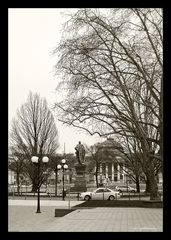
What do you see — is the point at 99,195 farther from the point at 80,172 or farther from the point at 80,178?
the point at 80,178

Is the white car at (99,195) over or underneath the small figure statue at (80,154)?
underneath

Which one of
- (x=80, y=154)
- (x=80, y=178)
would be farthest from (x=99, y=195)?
(x=80, y=154)

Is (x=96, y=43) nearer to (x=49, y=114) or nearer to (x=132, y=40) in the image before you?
(x=132, y=40)

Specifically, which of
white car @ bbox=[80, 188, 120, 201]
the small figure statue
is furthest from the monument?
white car @ bbox=[80, 188, 120, 201]

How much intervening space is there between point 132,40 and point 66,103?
5.59 m

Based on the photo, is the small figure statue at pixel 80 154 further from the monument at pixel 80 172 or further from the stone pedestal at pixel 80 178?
the stone pedestal at pixel 80 178

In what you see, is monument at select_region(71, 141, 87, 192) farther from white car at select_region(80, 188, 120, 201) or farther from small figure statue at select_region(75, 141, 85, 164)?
white car at select_region(80, 188, 120, 201)

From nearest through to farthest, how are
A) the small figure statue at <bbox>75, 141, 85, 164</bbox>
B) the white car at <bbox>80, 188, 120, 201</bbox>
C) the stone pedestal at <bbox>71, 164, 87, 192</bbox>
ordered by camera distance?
1. the white car at <bbox>80, 188, 120, 201</bbox>
2. the stone pedestal at <bbox>71, 164, 87, 192</bbox>
3. the small figure statue at <bbox>75, 141, 85, 164</bbox>

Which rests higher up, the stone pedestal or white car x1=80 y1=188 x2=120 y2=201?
the stone pedestal

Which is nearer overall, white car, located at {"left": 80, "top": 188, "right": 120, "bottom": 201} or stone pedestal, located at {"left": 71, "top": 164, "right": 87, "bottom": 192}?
white car, located at {"left": 80, "top": 188, "right": 120, "bottom": 201}

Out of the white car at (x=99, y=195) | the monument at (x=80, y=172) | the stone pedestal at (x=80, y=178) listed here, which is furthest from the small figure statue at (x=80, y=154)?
the white car at (x=99, y=195)

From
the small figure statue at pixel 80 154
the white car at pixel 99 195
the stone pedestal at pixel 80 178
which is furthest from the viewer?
the small figure statue at pixel 80 154

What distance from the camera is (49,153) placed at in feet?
171

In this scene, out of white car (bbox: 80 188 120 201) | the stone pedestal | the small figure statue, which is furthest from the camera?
the small figure statue
